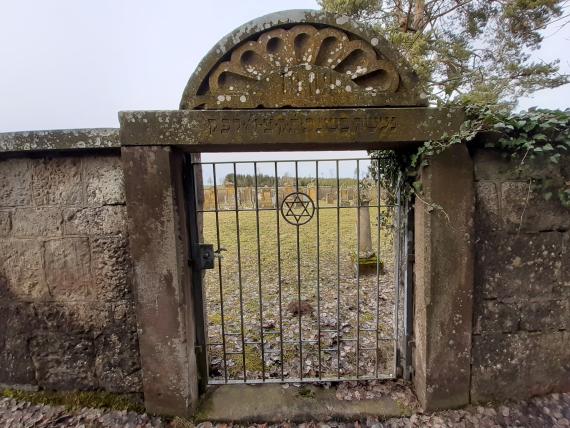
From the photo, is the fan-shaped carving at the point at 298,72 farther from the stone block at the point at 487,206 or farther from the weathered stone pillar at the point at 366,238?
the weathered stone pillar at the point at 366,238

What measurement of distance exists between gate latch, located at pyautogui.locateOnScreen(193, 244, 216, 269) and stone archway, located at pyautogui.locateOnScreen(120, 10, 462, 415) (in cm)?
28

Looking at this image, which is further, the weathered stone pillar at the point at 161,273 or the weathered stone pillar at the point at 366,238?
the weathered stone pillar at the point at 366,238

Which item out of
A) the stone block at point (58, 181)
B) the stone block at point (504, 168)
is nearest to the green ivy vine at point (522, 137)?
the stone block at point (504, 168)

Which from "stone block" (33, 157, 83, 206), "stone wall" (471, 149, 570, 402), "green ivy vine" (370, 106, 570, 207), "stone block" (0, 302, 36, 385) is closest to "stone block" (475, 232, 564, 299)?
"stone wall" (471, 149, 570, 402)

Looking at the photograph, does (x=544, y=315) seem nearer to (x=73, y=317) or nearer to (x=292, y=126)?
(x=292, y=126)

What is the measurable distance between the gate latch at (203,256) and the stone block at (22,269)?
107cm

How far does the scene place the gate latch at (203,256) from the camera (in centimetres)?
222

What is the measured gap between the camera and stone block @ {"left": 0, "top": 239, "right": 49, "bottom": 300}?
82.2 inches

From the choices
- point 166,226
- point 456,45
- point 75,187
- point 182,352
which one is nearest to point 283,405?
point 182,352

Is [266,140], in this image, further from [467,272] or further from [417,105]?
[467,272]

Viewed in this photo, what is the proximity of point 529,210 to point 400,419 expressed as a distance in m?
1.70

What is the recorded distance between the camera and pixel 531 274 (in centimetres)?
201

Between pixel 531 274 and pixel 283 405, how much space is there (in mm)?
1988

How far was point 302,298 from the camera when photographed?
457cm
